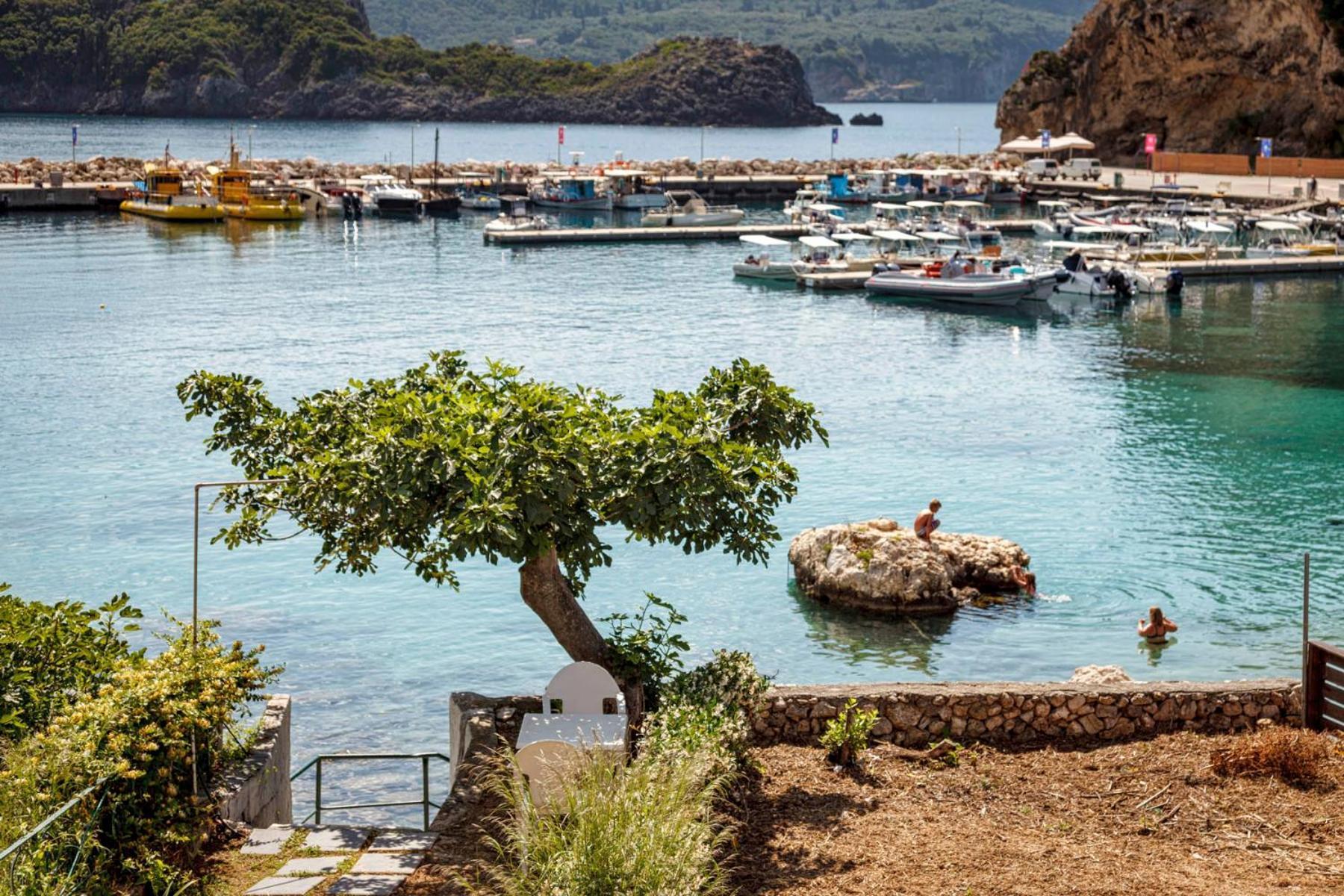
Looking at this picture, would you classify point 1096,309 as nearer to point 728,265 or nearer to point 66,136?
point 728,265

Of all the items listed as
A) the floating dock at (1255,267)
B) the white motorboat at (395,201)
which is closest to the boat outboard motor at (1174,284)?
the floating dock at (1255,267)

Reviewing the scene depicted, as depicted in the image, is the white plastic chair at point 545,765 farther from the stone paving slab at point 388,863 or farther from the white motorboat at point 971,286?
the white motorboat at point 971,286

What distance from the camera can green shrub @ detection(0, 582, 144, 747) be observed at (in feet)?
35.0

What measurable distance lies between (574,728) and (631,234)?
214 feet

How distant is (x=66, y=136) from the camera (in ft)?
516

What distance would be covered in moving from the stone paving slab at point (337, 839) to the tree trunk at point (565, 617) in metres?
2.05

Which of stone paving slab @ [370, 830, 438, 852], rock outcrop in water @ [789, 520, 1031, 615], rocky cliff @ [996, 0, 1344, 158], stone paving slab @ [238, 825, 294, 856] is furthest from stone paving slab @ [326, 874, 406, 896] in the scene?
rocky cliff @ [996, 0, 1344, 158]

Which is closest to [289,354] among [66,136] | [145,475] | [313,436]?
[145,475]

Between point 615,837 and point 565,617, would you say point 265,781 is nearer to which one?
point 565,617

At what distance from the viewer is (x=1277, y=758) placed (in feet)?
34.8

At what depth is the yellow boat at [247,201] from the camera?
79062mm

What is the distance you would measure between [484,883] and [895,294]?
46.9 m

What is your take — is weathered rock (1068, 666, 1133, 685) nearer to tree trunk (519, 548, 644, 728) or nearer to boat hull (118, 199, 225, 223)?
tree trunk (519, 548, 644, 728)

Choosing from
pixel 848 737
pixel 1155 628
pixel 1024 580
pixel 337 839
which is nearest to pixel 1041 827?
pixel 848 737
